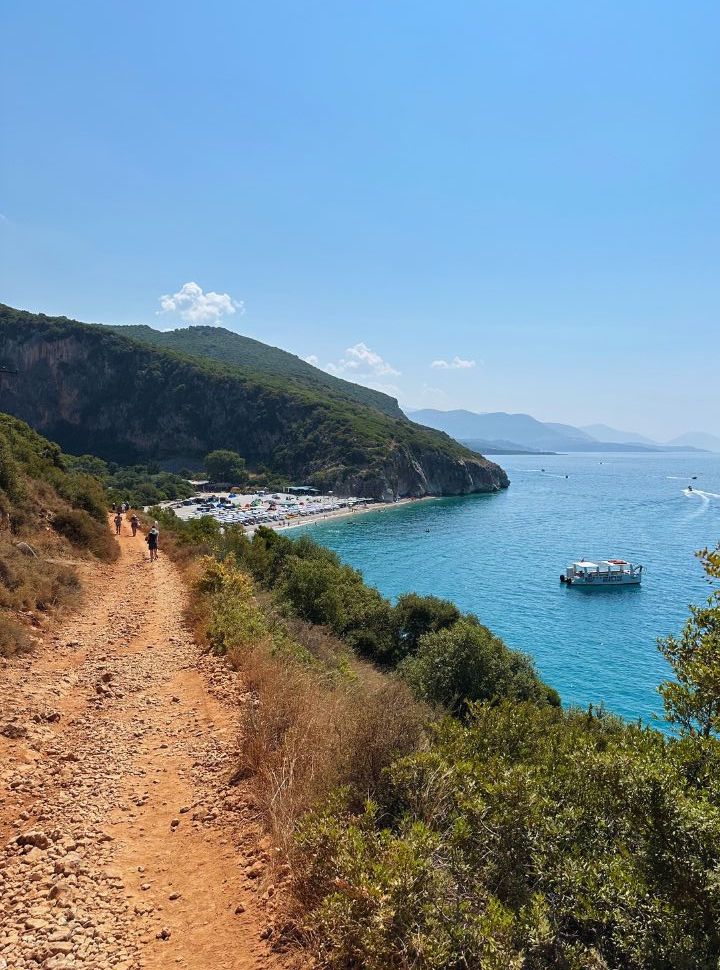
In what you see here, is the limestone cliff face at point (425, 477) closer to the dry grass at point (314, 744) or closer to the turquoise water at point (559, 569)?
the turquoise water at point (559, 569)

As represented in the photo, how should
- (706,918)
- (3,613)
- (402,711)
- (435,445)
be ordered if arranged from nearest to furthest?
(706,918) < (402,711) < (3,613) < (435,445)

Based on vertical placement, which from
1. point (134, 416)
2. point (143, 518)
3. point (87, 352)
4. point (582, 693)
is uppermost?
point (87, 352)

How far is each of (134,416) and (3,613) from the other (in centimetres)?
14552

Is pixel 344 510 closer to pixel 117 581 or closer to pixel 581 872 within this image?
pixel 117 581

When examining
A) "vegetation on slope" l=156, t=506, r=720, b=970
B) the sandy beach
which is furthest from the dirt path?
the sandy beach

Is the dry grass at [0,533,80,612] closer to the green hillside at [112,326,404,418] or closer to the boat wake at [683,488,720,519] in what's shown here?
the boat wake at [683,488,720,519]

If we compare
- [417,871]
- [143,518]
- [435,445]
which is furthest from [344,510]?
[417,871]

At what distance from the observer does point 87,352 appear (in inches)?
5492

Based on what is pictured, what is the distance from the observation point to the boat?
49.5 m

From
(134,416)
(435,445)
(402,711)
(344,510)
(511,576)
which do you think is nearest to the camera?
(402,711)

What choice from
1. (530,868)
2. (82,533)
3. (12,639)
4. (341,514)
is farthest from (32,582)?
(341,514)

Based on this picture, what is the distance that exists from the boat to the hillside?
251 feet

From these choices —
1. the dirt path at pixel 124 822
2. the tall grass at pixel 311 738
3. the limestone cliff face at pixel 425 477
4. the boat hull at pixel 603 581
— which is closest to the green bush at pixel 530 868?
the tall grass at pixel 311 738

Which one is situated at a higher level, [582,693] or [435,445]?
[435,445]
